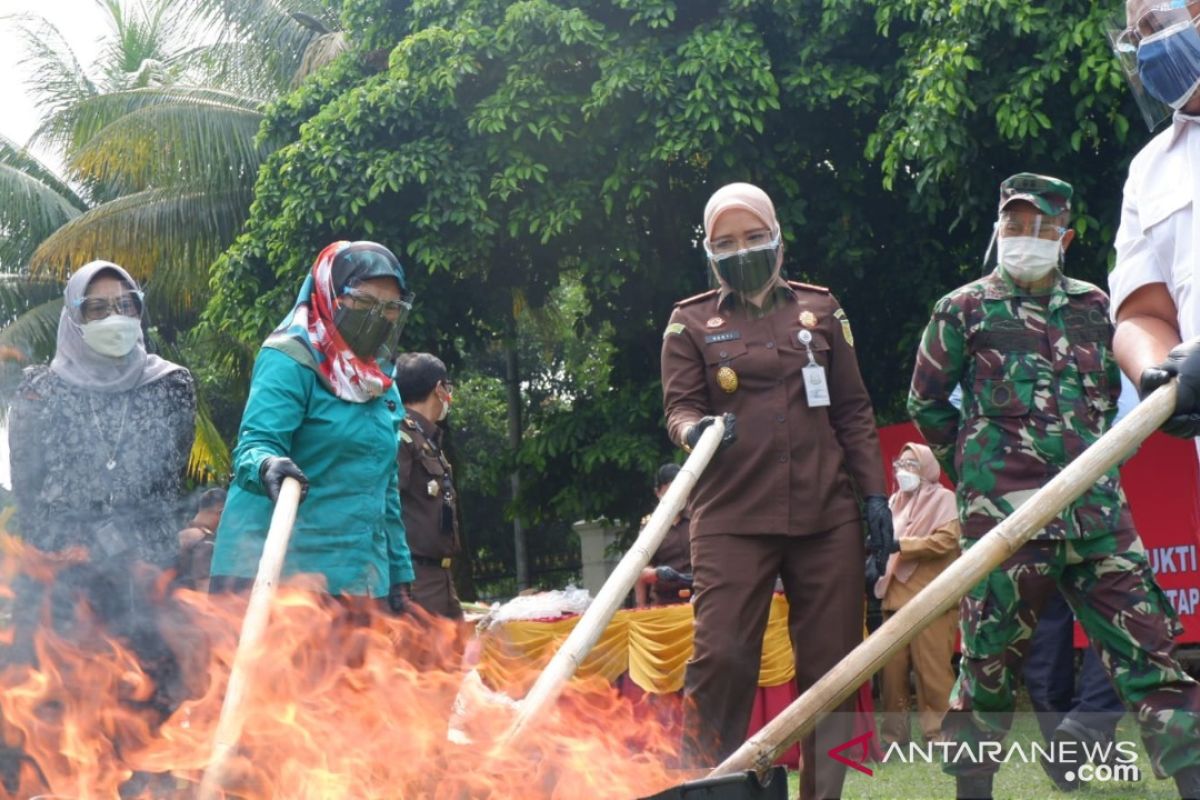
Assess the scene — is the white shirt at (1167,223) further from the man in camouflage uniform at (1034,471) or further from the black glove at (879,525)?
the black glove at (879,525)

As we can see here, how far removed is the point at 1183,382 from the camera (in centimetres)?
306

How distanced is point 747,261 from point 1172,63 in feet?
7.18

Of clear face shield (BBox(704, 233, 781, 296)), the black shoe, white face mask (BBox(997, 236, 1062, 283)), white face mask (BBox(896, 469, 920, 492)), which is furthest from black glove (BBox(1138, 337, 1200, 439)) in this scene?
white face mask (BBox(896, 469, 920, 492))

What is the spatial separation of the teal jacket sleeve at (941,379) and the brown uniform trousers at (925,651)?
3655mm

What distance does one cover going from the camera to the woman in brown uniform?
5.09 m

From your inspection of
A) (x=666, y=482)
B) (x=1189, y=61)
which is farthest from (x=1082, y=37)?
(x=1189, y=61)

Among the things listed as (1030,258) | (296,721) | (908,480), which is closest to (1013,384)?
(1030,258)

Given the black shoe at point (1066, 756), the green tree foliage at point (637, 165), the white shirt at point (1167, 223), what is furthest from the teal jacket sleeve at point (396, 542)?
the green tree foliage at point (637, 165)

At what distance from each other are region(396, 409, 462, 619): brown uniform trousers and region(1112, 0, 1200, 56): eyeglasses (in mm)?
4444

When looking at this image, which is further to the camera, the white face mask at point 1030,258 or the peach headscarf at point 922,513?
the peach headscarf at point 922,513

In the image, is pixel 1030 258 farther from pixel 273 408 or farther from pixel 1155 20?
pixel 273 408

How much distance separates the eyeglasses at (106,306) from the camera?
18.1 ft

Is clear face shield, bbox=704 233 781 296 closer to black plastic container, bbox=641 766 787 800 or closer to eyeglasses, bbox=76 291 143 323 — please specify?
eyeglasses, bbox=76 291 143 323

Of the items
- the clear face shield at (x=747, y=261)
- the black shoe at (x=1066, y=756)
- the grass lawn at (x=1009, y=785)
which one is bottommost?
the grass lawn at (x=1009, y=785)
